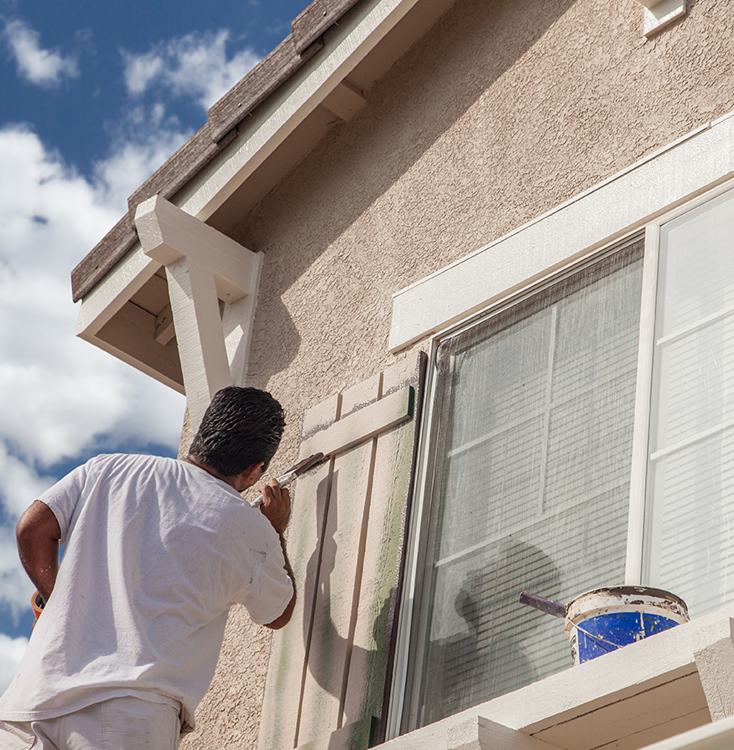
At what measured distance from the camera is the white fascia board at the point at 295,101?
4.18 metres

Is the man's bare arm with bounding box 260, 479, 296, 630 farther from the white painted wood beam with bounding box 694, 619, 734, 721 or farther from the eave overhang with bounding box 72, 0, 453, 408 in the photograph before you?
the white painted wood beam with bounding box 694, 619, 734, 721

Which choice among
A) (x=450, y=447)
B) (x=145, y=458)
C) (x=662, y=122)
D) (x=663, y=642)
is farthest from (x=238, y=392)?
(x=663, y=642)

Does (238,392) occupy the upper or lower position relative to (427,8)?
lower

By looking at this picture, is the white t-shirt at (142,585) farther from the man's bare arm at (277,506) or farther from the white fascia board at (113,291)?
the white fascia board at (113,291)

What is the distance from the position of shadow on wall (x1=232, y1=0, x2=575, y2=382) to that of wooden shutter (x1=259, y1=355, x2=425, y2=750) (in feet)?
1.70

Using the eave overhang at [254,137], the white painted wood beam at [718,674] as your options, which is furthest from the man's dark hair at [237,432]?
the white painted wood beam at [718,674]

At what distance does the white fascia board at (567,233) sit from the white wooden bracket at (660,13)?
1.63 ft

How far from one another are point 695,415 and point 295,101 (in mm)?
2156

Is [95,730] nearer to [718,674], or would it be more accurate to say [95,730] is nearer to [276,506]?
[276,506]

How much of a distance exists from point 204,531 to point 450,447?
2.71ft

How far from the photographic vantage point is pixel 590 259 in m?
3.32

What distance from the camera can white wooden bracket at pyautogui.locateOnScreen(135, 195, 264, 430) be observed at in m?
4.06

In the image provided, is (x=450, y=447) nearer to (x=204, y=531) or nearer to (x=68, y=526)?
(x=204, y=531)

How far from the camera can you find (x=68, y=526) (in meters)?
2.94
